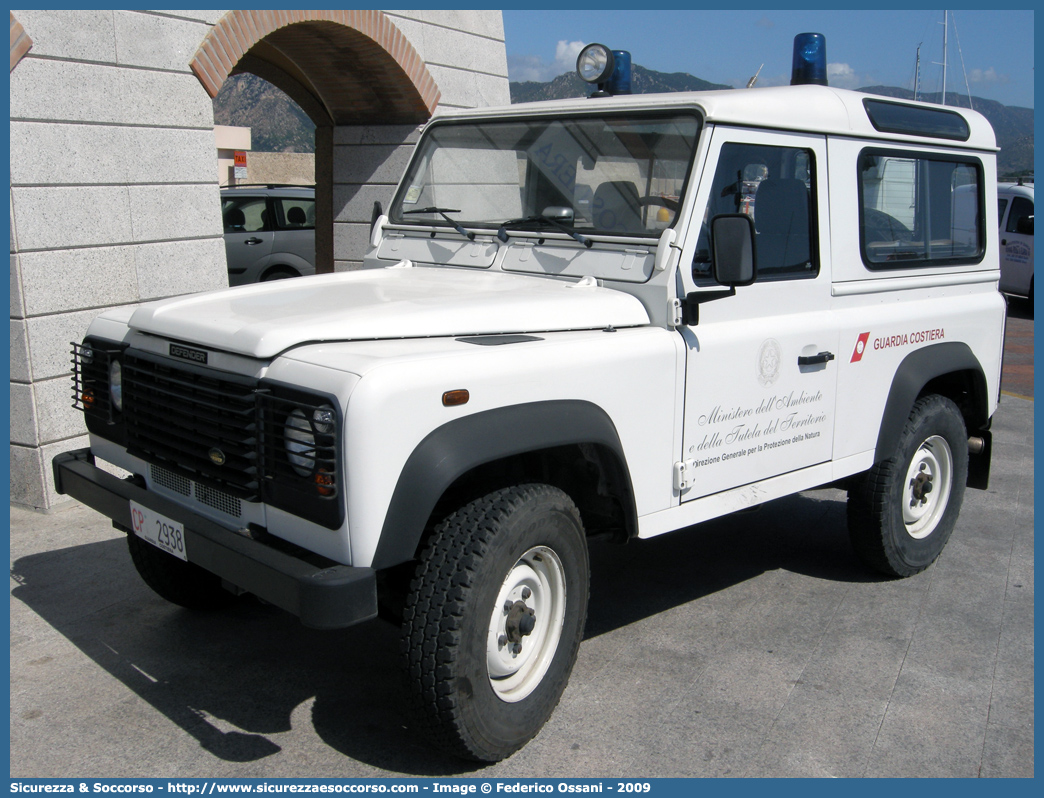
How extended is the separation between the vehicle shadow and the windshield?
5.95 ft

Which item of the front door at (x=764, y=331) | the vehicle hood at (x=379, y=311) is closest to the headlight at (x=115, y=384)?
the vehicle hood at (x=379, y=311)

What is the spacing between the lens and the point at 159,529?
3.20 m

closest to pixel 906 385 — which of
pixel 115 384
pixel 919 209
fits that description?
pixel 919 209

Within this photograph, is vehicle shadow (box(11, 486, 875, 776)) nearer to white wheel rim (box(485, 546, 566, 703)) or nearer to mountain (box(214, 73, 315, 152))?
white wheel rim (box(485, 546, 566, 703))

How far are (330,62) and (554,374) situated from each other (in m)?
5.86

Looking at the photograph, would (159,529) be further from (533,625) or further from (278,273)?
(278,273)

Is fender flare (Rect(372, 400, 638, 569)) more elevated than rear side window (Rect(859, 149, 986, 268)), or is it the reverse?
rear side window (Rect(859, 149, 986, 268))

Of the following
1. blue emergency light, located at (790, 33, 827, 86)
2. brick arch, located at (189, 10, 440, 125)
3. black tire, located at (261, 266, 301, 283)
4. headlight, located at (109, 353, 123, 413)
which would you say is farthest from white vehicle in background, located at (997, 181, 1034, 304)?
headlight, located at (109, 353, 123, 413)

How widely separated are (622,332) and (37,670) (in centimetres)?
264

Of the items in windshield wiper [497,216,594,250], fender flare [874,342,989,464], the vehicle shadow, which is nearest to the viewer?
the vehicle shadow

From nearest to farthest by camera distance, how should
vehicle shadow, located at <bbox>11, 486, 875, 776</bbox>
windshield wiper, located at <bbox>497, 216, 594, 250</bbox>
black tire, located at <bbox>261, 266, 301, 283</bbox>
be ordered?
1. vehicle shadow, located at <bbox>11, 486, 875, 776</bbox>
2. windshield wiper, located at <bbox>497, 216, 594, 250</bbox>
3. black tire, located at <bbox>261, 266, 301, 283</bbox>

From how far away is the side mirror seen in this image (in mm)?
3492

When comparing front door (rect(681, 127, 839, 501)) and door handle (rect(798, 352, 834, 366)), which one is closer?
front door (rect(681, 127, 839, 501))

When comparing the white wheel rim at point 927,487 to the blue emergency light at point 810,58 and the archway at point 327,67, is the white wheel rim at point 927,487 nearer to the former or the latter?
the blue emergency light at point 810,58
